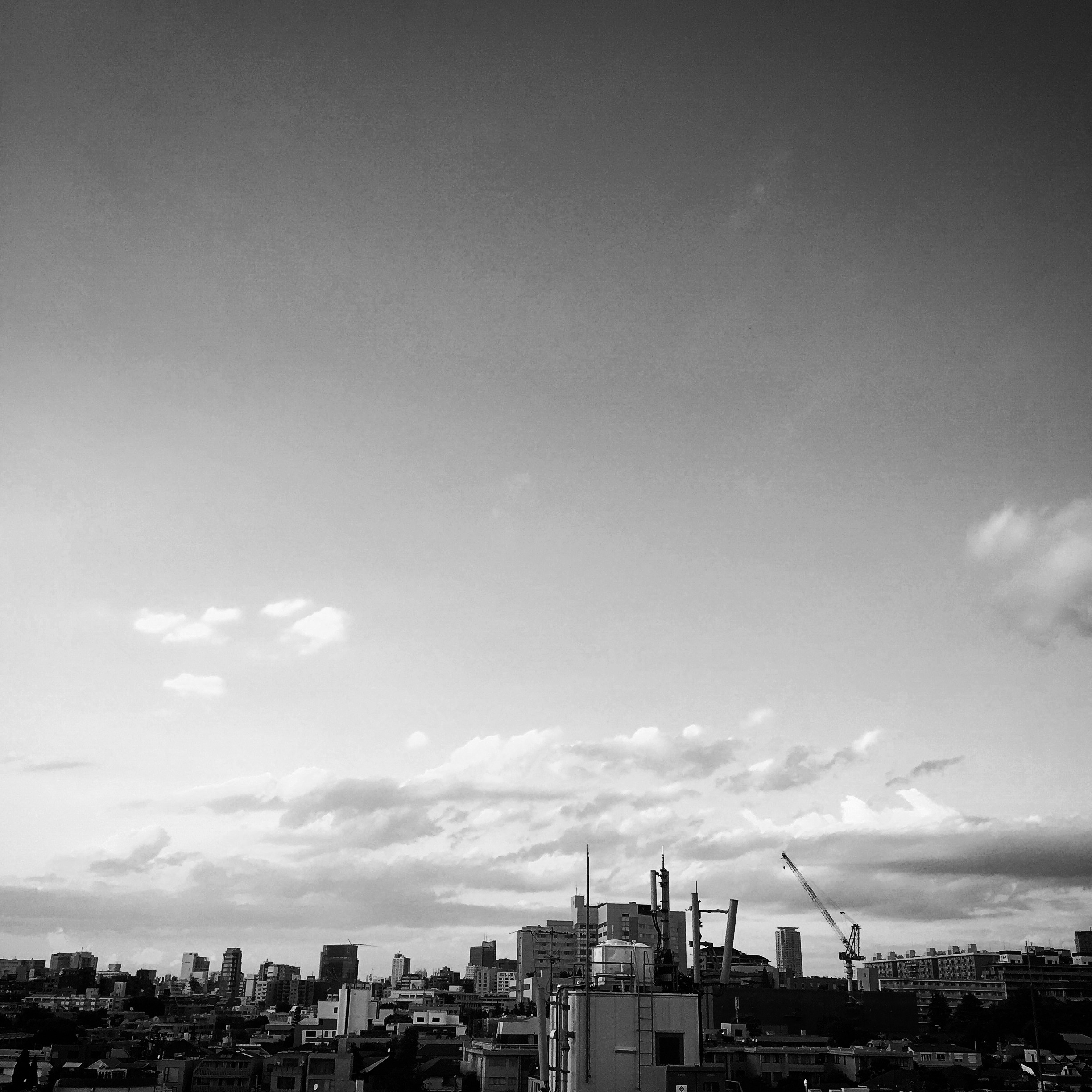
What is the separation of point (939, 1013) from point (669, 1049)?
4790 inches

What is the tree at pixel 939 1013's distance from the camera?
138875mm

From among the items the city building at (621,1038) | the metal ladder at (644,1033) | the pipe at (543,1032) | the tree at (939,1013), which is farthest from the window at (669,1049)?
the tree at (939,1013)

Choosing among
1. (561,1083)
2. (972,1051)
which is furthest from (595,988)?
(972,1051)

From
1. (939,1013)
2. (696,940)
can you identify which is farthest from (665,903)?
(939,1013)

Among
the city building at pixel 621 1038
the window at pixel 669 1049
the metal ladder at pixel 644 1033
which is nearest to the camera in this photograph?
the city building at pixel 621 1038

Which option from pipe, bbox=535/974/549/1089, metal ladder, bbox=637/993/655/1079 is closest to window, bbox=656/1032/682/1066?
metal ladder, bbox=637/993/655/1079

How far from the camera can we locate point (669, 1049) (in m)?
42.6

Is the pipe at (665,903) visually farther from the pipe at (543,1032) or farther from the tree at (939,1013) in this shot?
the tree at (939,1013)

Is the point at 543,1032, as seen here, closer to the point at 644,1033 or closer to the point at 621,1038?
the point at 621,1038

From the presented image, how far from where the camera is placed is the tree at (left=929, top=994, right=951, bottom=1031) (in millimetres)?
138875

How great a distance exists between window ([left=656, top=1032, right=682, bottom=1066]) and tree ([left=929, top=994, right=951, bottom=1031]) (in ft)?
359

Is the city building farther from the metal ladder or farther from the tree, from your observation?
the tree

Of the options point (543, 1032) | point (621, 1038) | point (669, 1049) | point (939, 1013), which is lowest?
point (939, 1013)

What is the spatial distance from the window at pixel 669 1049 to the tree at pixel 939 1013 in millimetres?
109439
